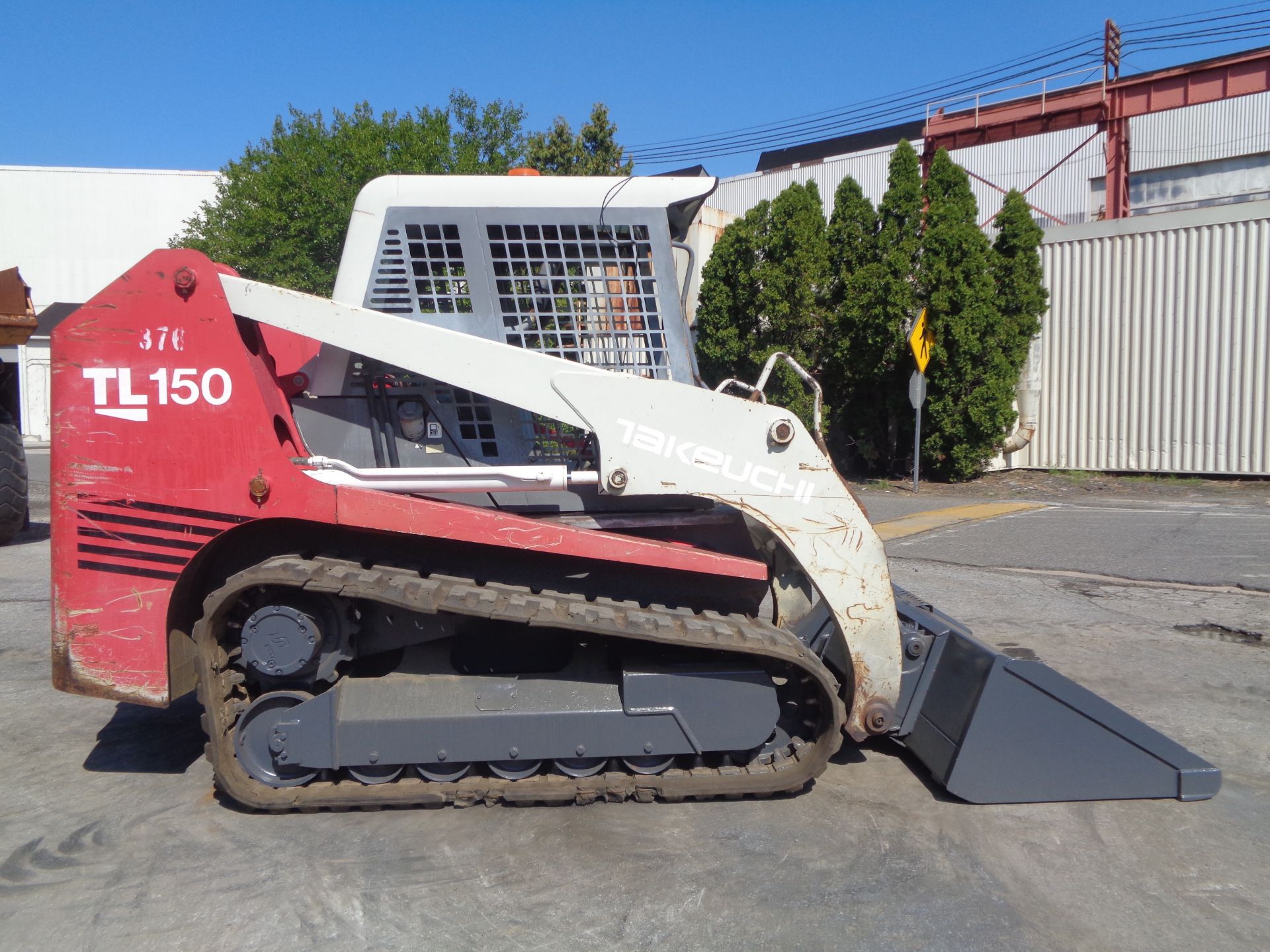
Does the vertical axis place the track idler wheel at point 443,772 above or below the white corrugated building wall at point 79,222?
below

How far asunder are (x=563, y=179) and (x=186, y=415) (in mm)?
1727

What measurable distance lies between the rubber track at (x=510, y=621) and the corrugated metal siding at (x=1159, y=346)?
49.7ft

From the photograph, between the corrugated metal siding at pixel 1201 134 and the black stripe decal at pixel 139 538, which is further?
the corrugated metal siding at pixel 1201 134

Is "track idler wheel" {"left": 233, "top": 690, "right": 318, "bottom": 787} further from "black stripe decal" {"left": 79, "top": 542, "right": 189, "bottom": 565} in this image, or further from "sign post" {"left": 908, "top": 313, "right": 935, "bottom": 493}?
"sign post" {"left": 908, "top": 313, "right": 935, "bottom": 493}

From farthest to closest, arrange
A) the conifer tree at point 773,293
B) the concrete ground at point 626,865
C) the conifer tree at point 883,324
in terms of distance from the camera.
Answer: the conifer tree at point 773,293 → the conifer tree at point 883,324 → the concrete ground at point 626,865

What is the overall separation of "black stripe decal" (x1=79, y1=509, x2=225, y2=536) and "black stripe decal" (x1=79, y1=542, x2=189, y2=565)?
3.9 inches

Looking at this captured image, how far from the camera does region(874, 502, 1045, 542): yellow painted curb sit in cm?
1131

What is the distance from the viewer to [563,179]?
3912 millimetres

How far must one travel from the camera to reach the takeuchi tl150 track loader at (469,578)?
356 cm

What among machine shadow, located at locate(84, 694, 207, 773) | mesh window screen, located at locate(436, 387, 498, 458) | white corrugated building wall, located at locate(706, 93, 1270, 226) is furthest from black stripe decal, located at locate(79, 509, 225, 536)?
white corrugated building wall, located at locate(706, 93, 1270, 226)

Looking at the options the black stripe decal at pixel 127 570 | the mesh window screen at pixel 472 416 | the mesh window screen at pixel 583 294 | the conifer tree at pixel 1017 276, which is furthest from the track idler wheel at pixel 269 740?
the conifer tree at pixel 1017 276

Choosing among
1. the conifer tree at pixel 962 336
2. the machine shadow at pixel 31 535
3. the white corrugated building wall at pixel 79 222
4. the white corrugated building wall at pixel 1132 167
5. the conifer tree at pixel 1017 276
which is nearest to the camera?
the machine shadow at pixel 31 535

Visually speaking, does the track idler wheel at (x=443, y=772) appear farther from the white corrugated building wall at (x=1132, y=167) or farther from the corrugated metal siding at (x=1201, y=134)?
the corrugated metal siding at (x=1201, y=134)

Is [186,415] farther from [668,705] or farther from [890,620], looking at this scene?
[890,620]
